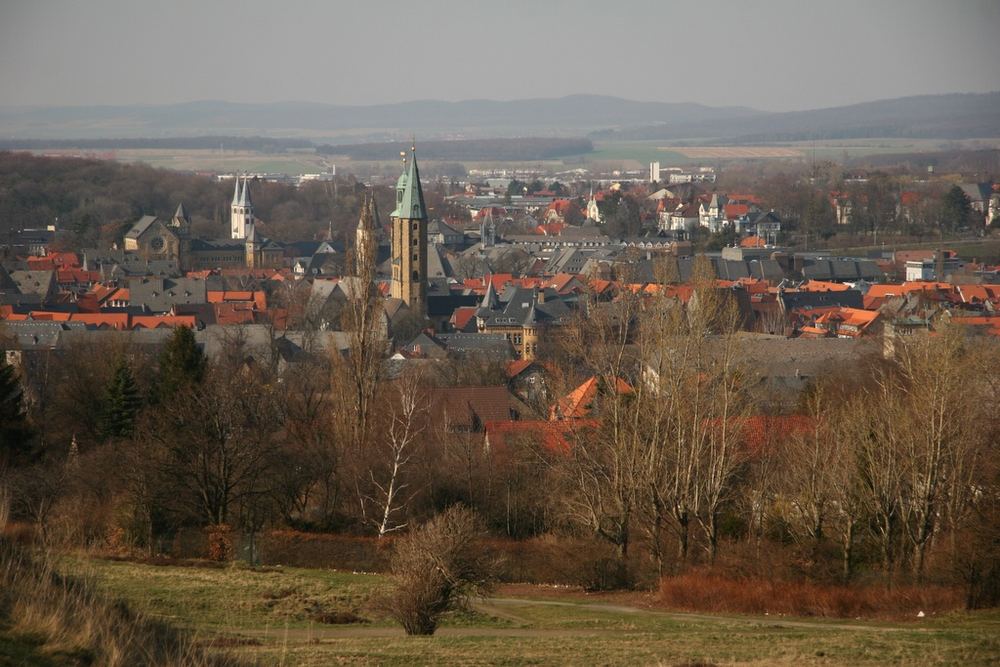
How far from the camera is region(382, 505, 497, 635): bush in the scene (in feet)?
47.7

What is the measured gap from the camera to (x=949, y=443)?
20.3 metres

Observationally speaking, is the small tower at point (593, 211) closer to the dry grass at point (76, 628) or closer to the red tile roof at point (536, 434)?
the red tile roof at point (536, 434)

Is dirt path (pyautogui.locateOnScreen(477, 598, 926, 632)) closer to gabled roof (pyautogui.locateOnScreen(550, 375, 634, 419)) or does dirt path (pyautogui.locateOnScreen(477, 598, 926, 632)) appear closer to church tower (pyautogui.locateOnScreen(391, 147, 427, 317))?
gabled roof (pyautogui.locateOnScreen(550, 375, 634, 419))

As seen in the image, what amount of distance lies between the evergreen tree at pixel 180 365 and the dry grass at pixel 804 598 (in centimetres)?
1343

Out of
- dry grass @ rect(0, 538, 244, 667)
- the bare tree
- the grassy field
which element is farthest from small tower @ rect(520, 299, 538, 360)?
dry grass @ rect(0, 538, 244, 667)

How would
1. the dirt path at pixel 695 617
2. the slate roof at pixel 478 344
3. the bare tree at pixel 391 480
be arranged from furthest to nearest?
the slate roof at pixel 478 344
the bare tree at pixel 391 480
the dirt path at pixel 695 617

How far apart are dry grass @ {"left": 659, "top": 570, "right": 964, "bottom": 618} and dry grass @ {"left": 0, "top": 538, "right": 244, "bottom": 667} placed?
8.99 m

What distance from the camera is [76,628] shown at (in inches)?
346

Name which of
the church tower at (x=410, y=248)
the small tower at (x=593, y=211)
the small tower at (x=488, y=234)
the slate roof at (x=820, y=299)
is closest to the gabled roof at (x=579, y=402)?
the church tower at (x=410, y=248)

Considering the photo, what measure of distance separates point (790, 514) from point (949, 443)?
2.53 metres

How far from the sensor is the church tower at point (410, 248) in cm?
6756

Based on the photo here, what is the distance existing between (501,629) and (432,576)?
1.49 meters

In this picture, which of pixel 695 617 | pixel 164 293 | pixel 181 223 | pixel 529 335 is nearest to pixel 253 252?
pixel 181 223

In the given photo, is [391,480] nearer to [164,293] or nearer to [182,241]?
[164,293]
